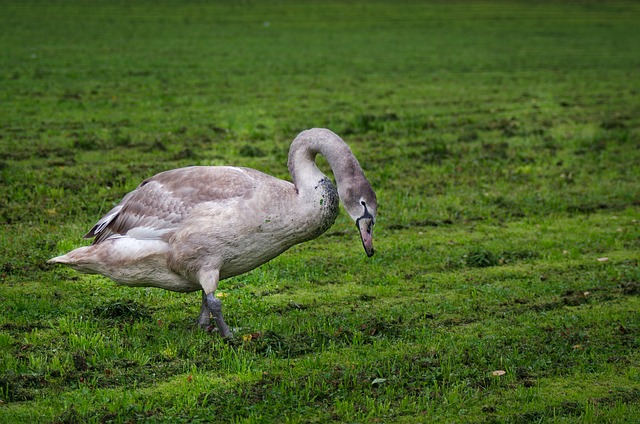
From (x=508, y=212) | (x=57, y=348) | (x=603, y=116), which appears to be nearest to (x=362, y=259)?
(x=508, y=212)

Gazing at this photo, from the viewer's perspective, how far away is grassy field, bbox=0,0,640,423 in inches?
296

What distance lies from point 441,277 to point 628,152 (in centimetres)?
981

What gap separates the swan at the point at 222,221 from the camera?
27.5ft

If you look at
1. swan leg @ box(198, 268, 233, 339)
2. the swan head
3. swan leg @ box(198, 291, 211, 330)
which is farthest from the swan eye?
swan leg @ box(198, 291, 211, 330)

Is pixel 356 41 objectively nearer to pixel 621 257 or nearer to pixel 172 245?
pixel 621 257

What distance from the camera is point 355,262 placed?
11.7 m

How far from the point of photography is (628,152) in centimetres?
Answer: 1909

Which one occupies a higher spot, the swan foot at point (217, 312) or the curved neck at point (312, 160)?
the curved neck at point (312, 160)

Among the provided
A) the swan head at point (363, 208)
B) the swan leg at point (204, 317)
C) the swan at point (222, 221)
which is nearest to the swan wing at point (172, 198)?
the swan at point (222, 221)

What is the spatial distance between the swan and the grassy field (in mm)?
660

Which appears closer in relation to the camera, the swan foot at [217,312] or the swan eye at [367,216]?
the swan eye at [367,216]

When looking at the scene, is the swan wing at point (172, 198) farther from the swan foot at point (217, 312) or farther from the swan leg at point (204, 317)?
the swan leg at point (204, 317)

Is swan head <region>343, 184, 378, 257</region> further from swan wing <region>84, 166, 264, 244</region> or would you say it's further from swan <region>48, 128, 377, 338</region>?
swan wing <region>84, 166, 264, 244</region>

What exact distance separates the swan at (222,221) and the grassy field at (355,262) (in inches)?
26.0
